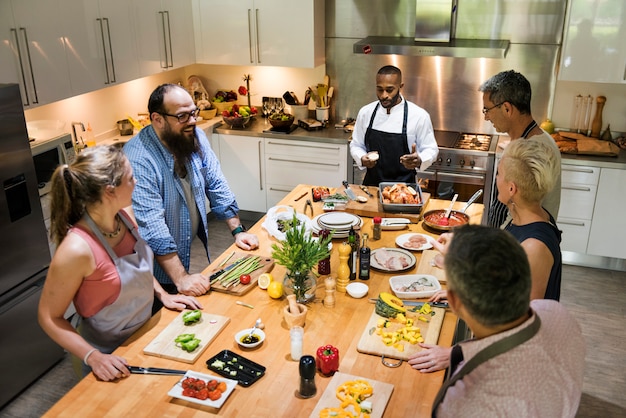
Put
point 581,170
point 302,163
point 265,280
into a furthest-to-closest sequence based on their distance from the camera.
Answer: point 302,163, point 581,170, point 265,280

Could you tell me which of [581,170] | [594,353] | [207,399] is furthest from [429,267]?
[581,170]

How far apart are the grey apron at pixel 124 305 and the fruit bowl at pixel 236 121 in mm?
3338

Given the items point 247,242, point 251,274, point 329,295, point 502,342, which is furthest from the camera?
point 247,242

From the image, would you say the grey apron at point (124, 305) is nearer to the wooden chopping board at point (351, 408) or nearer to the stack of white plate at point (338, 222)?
the wooden chopping board at point (351, 408)

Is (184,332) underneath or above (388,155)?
underneath

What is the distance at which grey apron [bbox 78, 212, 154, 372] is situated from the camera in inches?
98.1

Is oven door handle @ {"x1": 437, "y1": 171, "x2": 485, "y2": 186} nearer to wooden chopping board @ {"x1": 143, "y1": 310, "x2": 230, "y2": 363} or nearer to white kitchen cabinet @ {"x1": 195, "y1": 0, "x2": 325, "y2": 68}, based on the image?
white kitchen cabinet @ {"x1": 195, "y1": 0, "x2": 325, "y2": 68}

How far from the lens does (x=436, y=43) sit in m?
5.26

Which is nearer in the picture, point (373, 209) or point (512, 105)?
point (512, 105)

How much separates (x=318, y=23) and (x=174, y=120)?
2990mm

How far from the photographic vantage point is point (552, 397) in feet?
5.09

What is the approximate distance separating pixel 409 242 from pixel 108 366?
175 centimetres

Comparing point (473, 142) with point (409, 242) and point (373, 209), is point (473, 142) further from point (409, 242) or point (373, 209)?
point (409, 242)

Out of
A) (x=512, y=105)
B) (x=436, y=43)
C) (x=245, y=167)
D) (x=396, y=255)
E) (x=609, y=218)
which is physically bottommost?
(x=609, y=218)
